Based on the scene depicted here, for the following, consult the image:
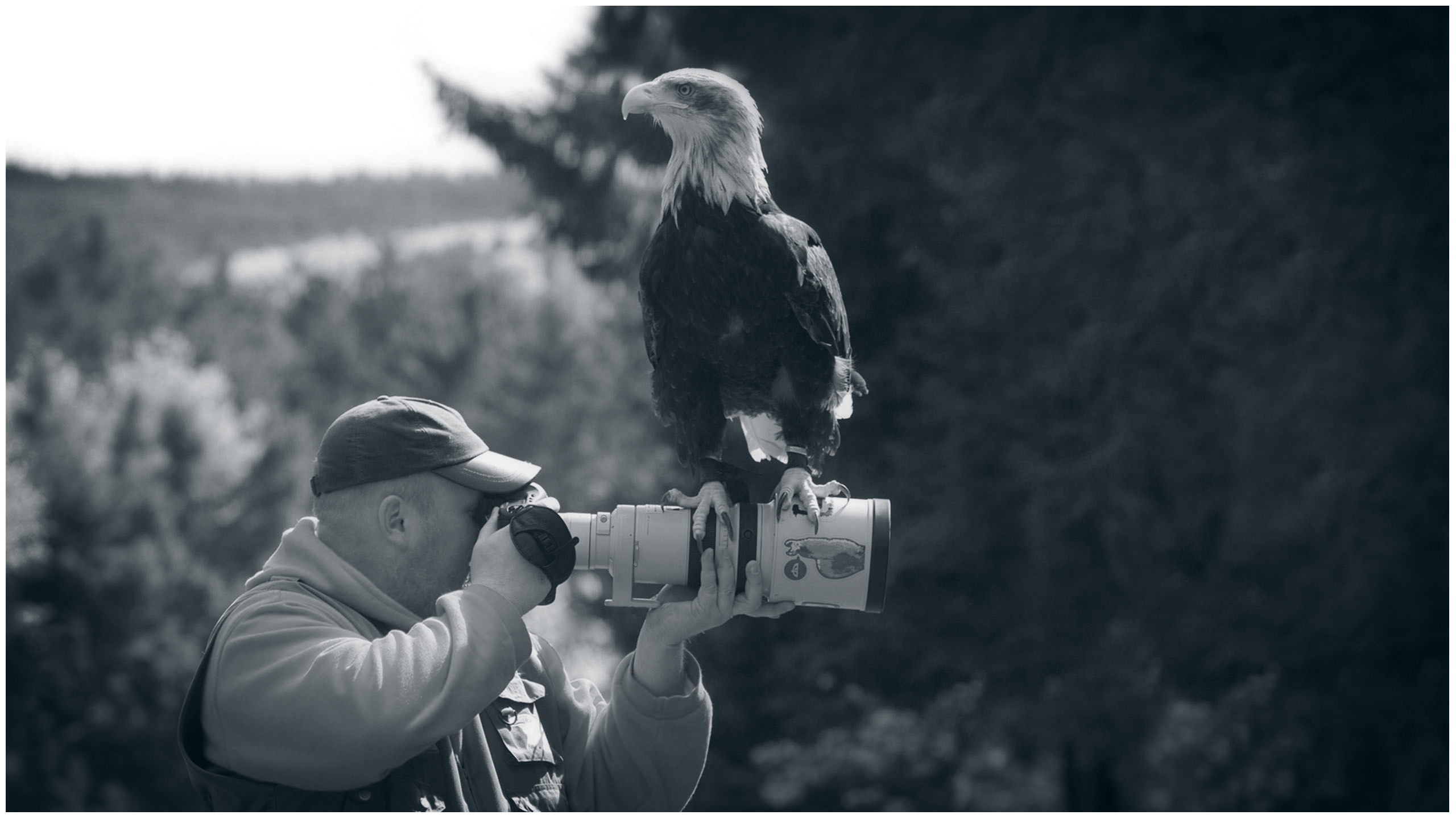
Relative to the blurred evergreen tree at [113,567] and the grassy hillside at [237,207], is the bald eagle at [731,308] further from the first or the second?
the grassy hillside at [237,207]

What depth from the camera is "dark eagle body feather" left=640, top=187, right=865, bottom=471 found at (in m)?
2.61

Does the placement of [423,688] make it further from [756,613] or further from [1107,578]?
[1107,578]

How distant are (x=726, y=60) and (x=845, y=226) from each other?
2.02m

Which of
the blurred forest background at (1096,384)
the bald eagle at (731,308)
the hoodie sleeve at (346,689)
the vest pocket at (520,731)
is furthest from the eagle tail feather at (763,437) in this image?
the blurred forest background at (1096,384)

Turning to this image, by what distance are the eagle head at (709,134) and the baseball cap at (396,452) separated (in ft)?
2.41

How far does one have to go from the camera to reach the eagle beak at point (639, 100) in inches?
110

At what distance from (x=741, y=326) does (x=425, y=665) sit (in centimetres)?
103

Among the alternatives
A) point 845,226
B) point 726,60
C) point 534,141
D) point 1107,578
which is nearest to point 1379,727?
point 1107,578

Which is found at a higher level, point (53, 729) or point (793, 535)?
point (793, 535)

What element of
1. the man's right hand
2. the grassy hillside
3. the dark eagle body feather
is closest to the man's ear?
the man's right hand

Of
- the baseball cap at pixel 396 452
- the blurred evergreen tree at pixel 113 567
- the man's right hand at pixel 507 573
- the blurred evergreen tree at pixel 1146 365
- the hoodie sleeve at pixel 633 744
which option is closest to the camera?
the man's right hand at pixel 507 573

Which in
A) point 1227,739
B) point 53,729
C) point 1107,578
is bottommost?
point 53,729

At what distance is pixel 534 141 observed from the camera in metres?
10.0

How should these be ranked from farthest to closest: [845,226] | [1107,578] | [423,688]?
1. [1107,578]
2. [845,226]
3. [423,688]
